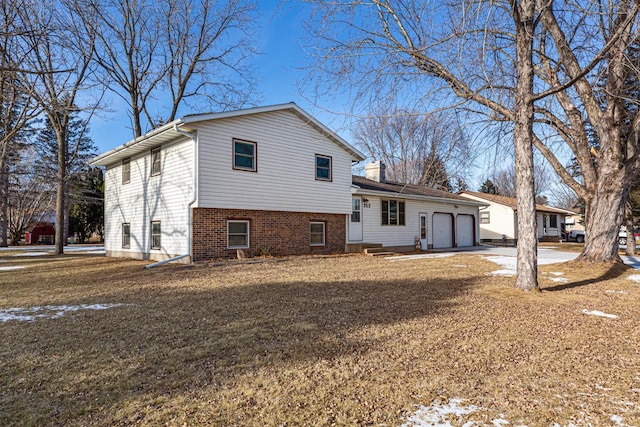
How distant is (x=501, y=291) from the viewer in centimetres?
686

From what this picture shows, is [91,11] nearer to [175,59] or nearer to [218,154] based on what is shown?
[175,59]

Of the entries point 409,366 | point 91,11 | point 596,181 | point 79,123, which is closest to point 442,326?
point 409,366

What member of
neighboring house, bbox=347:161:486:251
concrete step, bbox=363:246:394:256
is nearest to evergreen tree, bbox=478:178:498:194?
neighboring house, bbox=347:161:486:251

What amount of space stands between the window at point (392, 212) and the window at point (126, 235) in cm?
1126

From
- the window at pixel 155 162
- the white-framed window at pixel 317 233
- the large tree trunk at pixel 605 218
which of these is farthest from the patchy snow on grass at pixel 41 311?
the large tree trunk at pixel 605 218

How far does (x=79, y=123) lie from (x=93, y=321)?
129 feet

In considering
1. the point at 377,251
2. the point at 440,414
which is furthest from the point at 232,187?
the point at 440,414

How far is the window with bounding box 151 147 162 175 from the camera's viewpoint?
1398 centimetres

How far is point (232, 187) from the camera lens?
12.8 meters

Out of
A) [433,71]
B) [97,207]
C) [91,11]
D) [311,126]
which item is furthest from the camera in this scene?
[97,207]

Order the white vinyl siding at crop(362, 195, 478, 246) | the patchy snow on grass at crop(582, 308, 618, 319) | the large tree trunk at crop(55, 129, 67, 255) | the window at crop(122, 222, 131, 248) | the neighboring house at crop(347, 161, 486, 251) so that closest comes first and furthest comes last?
the patchy snow on grass at crop(582, 308, 618, 319) < the window at crop(122, 222, 131, 248) < the neighboring house at crop(347, 161, 486, 251) < the white vinyl siding at crop(362, 195, 478, 246) < the large tree trunk at crop(55, 129, 67, 255)

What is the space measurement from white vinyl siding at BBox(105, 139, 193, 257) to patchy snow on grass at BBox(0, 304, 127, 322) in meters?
6.10

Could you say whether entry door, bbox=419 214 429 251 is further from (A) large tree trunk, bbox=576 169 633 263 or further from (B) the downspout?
(B) the downspout

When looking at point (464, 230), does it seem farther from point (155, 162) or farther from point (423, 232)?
point (155, 162)
